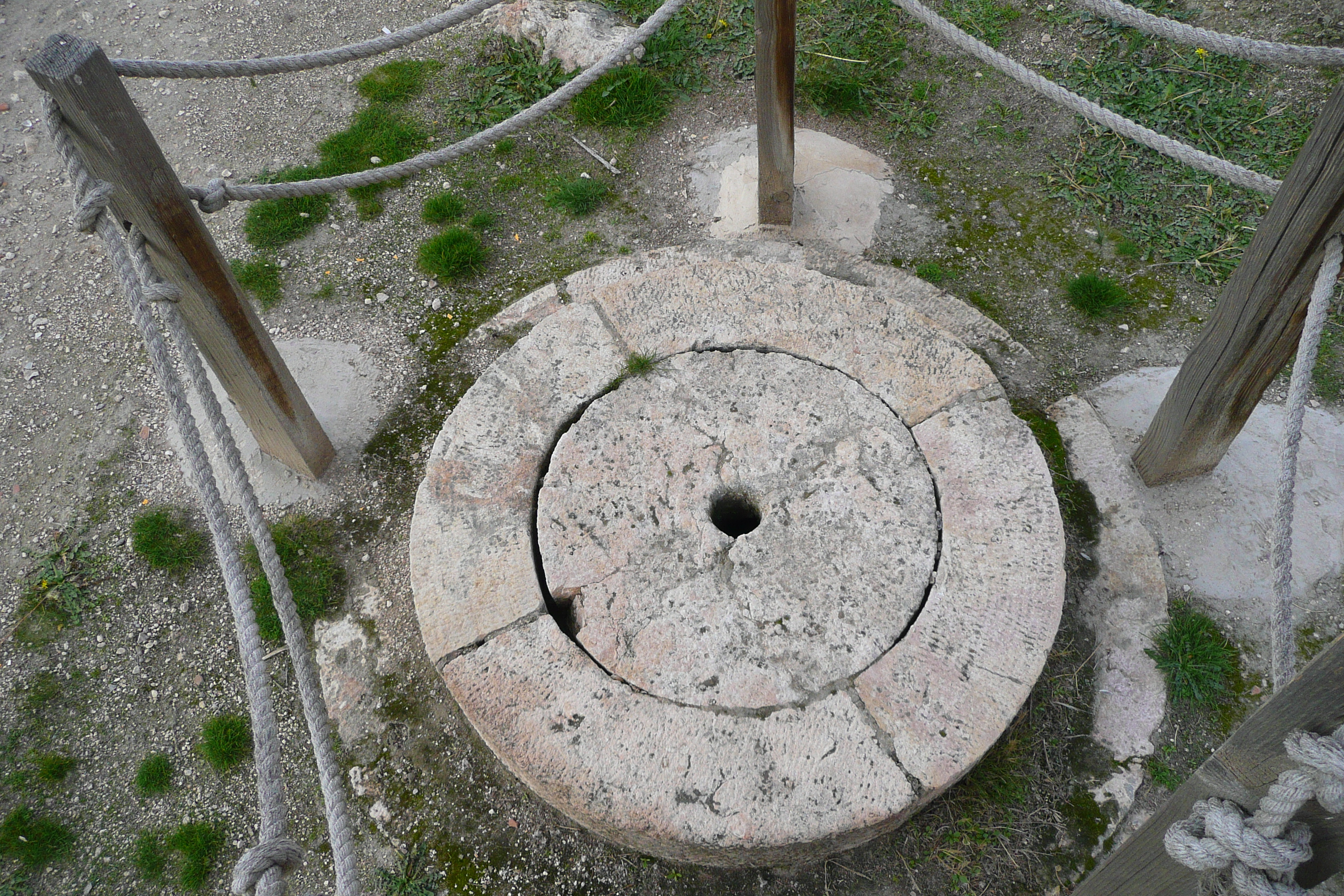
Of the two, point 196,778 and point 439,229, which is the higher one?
point 439,229

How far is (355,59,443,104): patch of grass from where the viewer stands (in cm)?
490

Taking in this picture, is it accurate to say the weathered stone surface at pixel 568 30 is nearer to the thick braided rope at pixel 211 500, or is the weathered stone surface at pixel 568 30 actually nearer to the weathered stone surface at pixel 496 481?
the weathered stone surface at pixel 496 481

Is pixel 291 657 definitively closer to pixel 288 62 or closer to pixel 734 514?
pixel 734 514

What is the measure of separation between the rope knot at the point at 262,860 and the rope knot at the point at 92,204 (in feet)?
5.61

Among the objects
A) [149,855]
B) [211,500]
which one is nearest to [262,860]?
[211,500]

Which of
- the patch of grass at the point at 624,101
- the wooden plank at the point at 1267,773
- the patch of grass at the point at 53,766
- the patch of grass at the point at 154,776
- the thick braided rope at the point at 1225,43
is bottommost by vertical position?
the patch of grass at the point at 154,776

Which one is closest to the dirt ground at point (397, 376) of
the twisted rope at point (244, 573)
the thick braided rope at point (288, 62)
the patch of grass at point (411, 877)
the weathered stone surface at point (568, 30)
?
the patch of grass at point (411, 877)

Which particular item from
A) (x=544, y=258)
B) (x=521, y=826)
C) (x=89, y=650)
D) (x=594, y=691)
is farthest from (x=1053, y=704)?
(x=89, y=650)

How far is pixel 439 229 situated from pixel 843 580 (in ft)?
10.2

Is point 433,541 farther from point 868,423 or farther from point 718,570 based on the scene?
point 868,423

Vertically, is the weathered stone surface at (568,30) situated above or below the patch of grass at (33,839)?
above

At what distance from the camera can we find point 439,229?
4.41m

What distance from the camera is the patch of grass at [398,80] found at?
490 cm

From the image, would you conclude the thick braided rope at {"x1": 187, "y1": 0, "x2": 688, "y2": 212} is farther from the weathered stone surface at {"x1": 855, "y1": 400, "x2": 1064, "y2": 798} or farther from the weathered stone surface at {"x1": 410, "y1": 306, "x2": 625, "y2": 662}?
the weathered stone surface at {"x1": 855, "y1": 400, "x2": 1064, "y2": 798}
